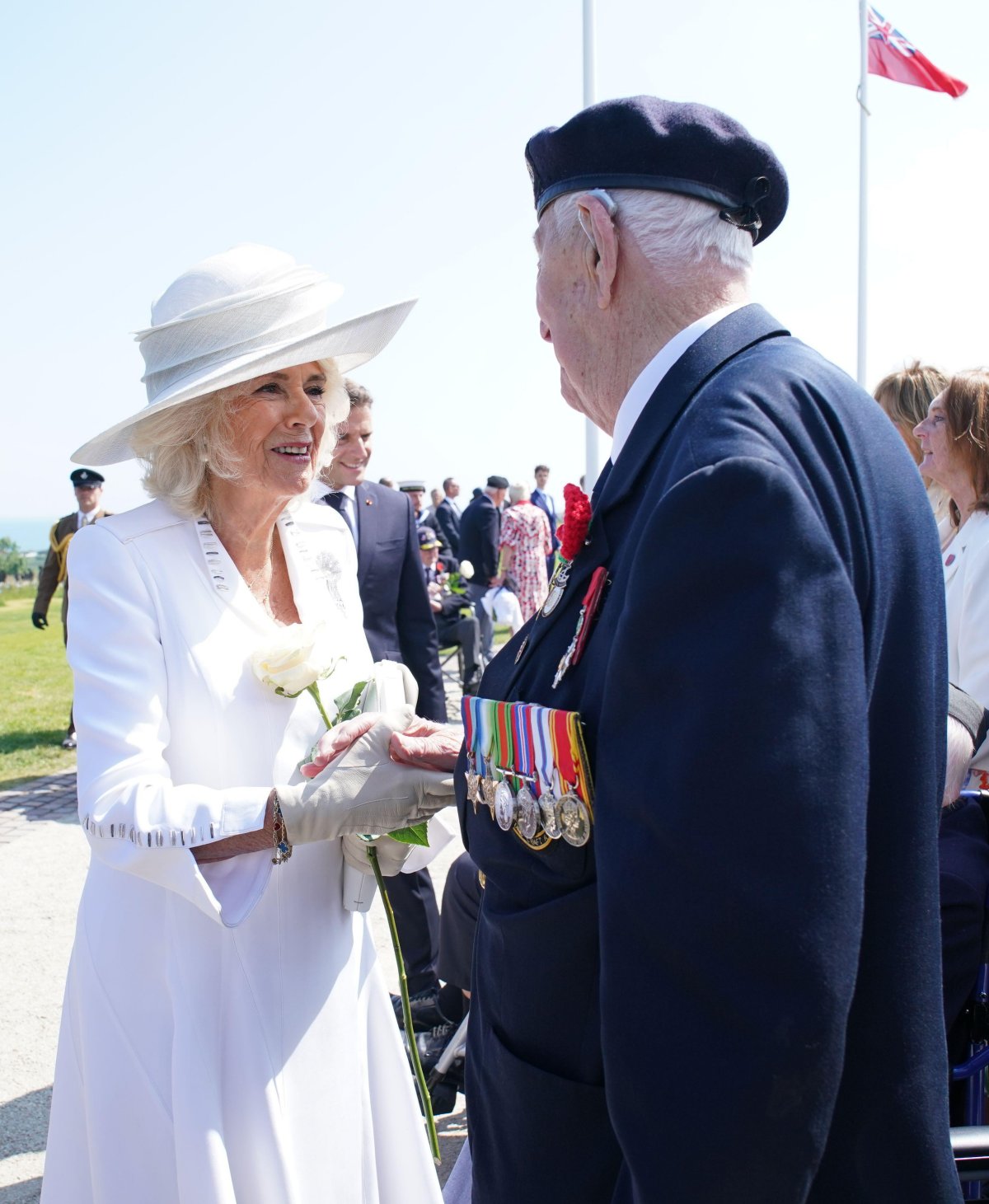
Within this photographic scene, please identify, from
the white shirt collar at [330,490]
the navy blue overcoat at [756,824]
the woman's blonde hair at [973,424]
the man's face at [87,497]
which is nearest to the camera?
the navy blue overcoat at [756,824]

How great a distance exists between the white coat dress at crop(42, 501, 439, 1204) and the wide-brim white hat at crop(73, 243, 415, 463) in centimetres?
28

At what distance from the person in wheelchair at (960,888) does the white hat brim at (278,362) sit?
1.60 meters

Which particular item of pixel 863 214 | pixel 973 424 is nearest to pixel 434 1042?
pixel 973 424

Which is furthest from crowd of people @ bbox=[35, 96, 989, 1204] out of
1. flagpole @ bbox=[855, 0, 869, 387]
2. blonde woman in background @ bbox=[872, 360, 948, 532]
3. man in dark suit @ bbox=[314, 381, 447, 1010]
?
flagpole @ bbox=[855, 0, 869, 387]

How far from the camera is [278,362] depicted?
2096 mm

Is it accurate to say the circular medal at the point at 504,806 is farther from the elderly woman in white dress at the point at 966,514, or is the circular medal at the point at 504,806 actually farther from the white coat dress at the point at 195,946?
the elderly woman in white dress at the point at 966,514

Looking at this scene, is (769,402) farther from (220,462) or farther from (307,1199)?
(307,1199)

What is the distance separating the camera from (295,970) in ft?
6.55

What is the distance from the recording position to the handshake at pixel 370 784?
185 centimetres

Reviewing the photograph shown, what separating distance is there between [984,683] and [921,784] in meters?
1.68

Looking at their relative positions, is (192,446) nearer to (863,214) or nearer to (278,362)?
(278,362)

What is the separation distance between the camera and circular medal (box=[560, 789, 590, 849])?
1.16 metres

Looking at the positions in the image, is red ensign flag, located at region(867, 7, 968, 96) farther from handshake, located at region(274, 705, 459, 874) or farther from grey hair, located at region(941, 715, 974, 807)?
handshake, located at region(274, 705, 459, 874)

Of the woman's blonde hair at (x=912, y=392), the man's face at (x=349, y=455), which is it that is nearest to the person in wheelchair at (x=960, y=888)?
the woman's blonde hair at (x=912, y=392)
